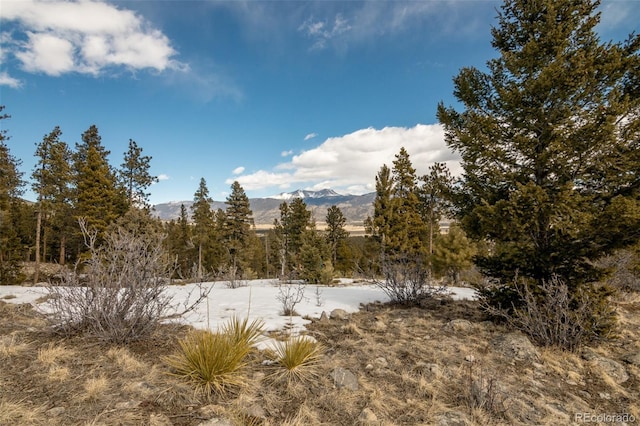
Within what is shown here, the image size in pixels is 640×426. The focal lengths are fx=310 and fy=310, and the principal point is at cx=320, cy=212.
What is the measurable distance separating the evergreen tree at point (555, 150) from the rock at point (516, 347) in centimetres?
117

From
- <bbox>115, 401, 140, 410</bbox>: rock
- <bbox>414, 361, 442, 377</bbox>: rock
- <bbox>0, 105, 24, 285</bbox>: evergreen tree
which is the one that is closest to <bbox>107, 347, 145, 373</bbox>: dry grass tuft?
<bbox>115, 401, 140, 410</bbox>: rock

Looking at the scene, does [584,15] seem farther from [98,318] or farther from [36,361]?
[36,361]

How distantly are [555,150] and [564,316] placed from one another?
3015mm

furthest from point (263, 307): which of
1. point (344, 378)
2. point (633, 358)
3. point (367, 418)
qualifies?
point (633, 358)

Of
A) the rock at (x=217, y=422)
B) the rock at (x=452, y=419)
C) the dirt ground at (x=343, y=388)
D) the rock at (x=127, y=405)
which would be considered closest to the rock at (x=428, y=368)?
the dirt ground at (x=343, y=388)

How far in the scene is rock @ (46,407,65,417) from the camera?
9.24ft

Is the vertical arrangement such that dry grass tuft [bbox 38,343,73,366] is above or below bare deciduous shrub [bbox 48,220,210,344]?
below

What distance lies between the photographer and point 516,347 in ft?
16.5

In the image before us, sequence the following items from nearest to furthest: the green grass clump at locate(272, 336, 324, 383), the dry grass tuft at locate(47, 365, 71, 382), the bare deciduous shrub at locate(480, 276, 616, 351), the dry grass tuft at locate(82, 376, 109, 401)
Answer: the dry grass tuft at locate(82, 376, 109, 401) < the dry grass tuft at locate(47, 365, 71, 382) < the green grass clump at locate(272, 336, 324, 383) < the bare deciduous shrub at locate(480, 276, 616, 351)

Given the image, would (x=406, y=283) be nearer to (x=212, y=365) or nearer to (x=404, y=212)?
(x=212, y=365)

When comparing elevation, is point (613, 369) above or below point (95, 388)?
below

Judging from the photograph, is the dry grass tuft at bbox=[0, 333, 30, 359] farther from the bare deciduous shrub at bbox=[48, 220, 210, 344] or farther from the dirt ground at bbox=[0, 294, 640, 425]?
the bare deciduous shrub at bbox=[48, 220, 210, 344]

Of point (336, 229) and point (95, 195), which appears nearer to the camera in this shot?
point (95, 195)

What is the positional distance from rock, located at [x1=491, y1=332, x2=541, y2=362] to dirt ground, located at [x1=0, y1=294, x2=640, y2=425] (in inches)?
1.4
